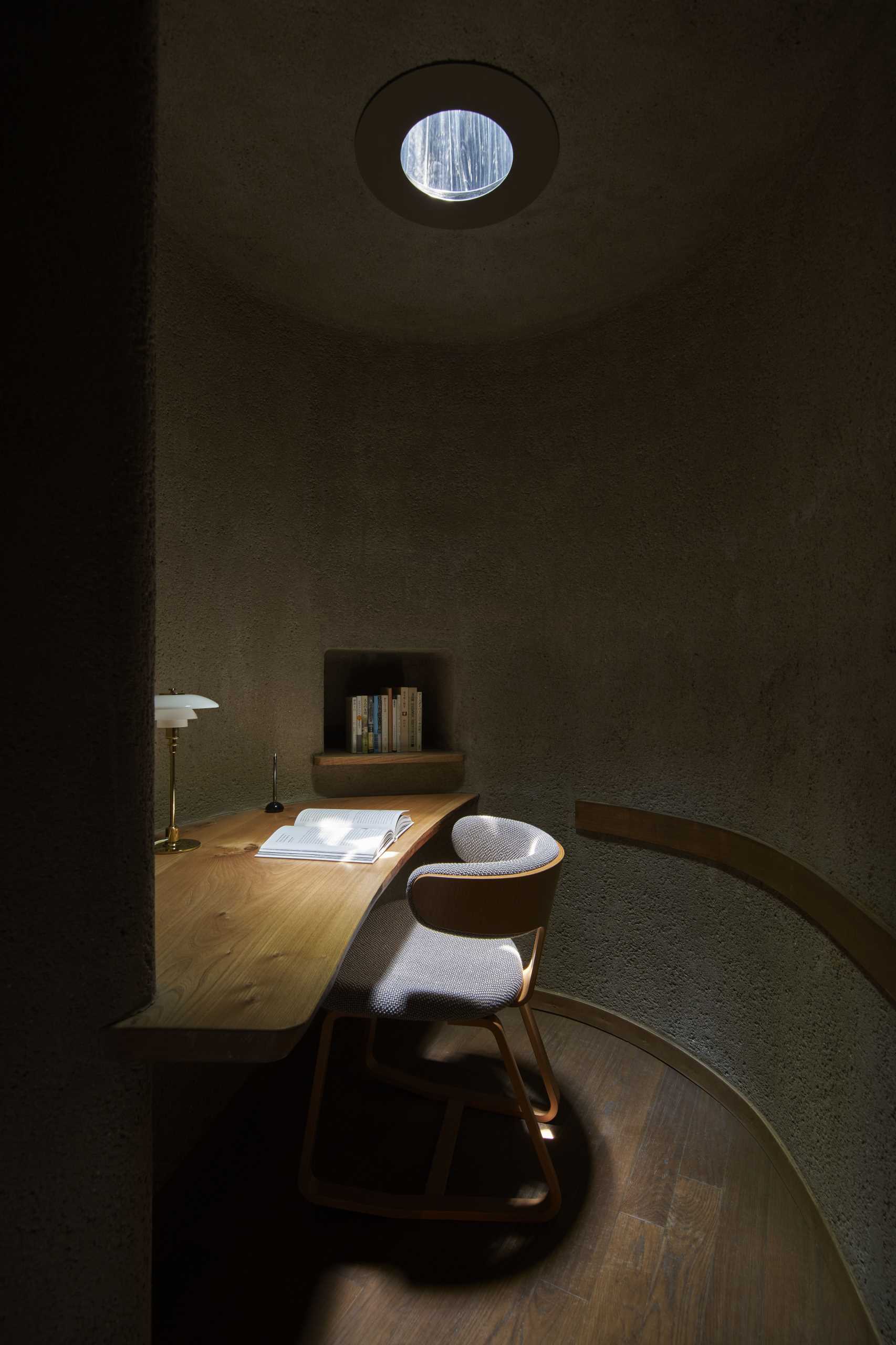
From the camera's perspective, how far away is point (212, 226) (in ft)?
7.21

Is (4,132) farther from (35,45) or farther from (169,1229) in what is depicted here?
(169,1229)

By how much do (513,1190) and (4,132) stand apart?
2395 mm

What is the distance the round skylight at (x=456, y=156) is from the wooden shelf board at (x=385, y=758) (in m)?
2.00

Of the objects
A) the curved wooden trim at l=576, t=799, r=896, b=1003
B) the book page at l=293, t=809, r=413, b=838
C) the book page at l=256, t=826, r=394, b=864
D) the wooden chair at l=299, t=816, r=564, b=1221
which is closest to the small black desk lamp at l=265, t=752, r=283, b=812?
the book page at l=293, t=809, r=413, b=838

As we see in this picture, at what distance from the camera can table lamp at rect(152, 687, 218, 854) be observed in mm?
1878

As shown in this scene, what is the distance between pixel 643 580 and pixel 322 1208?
219 centimetres

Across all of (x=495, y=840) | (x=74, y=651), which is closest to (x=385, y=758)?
(x=495, y=840)

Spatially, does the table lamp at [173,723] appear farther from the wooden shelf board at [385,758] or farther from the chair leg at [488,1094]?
the chair leg at [488,1094]

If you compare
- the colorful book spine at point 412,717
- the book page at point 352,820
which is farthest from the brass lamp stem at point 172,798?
the colorful book spine at point 412,717

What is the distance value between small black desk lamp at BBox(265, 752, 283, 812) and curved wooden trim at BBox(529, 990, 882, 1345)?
1.33 m

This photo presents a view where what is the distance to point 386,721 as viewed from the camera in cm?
300

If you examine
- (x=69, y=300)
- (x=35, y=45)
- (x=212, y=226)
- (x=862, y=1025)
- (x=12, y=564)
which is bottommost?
(x=862, y=1025)

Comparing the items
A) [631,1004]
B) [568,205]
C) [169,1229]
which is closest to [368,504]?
[568,205]

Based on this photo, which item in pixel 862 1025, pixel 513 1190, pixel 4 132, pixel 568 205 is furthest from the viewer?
pixel 568 205
